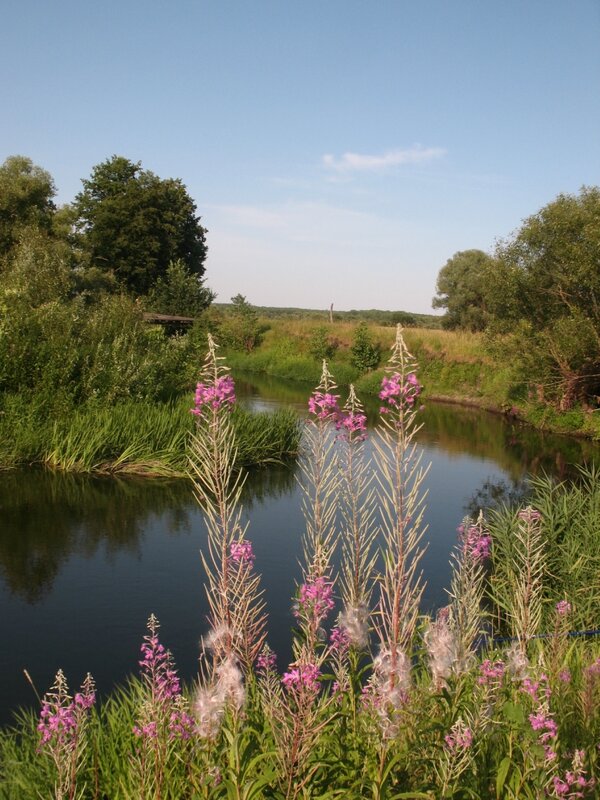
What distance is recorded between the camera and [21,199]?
45.2 m

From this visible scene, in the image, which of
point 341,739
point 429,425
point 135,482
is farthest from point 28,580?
point 429,425

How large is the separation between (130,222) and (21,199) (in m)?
10.9

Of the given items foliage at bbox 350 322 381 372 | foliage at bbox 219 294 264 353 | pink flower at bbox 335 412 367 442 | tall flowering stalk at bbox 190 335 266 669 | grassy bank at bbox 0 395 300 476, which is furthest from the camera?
foliage at bbox 219 294 264 353

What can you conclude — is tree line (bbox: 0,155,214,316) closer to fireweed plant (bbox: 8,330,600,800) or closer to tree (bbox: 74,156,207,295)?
tree (bbox: 74,156,207,295)

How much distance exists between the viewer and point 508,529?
9461 mm

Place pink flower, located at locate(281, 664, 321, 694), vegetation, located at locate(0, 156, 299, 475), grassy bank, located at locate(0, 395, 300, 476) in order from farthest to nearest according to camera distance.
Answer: vegetation, located at locate(0, 156, 299, 475) < grassy bank, located at locate(0, 395, 300, 476) < pink flower, located at locate(281, 664, 321, 694)

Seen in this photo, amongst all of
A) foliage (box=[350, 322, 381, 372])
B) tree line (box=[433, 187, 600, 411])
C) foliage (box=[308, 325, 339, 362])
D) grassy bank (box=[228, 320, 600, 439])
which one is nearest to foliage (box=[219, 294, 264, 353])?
grassy bank (box=[228, 320, 600, 439])

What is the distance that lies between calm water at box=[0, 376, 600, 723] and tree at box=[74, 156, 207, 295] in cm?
4069

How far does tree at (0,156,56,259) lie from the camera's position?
4244 centimetres

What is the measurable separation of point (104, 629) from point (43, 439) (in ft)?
23.9

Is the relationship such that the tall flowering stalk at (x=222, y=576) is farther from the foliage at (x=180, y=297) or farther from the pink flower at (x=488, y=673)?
the foliage at (x=180, y=297)

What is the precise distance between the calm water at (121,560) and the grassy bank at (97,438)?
15.4 inches

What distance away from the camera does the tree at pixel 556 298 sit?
23.5 metres

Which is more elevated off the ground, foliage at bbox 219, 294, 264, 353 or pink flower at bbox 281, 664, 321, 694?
foliage at bbox 219, 294, 264, 353
